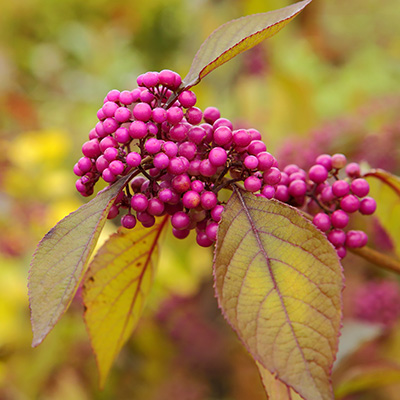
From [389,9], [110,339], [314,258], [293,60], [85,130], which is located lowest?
[110,339]

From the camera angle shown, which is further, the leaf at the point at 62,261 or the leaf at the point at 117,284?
the leaf at the point at 117,284

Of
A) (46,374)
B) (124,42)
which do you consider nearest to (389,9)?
(124,42)

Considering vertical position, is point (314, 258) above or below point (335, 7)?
below

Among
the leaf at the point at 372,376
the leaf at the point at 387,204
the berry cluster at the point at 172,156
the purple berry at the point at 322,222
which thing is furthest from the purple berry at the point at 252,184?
the leaf at the point at 372,376

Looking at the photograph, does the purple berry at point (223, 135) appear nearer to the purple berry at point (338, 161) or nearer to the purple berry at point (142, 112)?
the purple berry at point (142, 112)

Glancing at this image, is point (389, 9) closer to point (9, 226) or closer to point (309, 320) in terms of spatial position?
point (9, 226)

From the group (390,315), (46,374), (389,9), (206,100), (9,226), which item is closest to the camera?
(390,315)

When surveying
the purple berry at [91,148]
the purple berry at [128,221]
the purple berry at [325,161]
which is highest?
the purple berry at [325,161]

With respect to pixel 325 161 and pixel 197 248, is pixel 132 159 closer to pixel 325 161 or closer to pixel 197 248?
pixel 325 161
